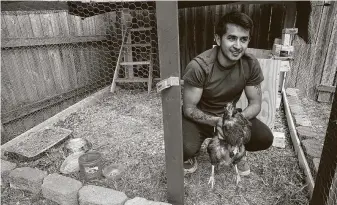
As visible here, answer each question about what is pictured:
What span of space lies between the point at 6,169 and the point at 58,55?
246 centimetres

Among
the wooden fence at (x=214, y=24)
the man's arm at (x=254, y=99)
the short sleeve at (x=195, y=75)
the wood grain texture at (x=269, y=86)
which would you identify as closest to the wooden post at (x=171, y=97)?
the short sleeve at (x=195, y=75)

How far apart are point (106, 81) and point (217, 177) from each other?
3981 millimetres

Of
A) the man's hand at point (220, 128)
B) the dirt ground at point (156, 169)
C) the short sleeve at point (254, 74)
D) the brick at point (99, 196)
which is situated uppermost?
the short sleeve at point (254, 74)

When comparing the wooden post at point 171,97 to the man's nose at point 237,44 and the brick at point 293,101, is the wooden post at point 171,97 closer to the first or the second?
the man's nose at point 237,44

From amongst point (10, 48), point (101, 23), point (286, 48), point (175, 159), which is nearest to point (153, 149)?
point (175, 159)

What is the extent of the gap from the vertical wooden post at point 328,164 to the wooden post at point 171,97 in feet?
3.11

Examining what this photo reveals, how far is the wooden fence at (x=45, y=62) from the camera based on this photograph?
12.7 feet

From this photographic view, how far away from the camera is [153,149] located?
10.3 feet

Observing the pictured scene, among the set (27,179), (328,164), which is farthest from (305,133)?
(27,179)

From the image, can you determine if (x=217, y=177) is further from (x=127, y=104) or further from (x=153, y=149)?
(x=127, y=104)

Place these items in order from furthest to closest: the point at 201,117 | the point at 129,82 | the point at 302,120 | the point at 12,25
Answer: the point at 129,82 < the point at 12,25 < the point at 302,120 < the point at 201,117

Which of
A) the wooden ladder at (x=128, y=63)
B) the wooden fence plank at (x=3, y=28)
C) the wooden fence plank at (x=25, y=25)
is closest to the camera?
the wooden fence plank at (x=3, y=28)

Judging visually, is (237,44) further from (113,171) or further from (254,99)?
(113,171)

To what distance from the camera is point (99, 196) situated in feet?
7.21
